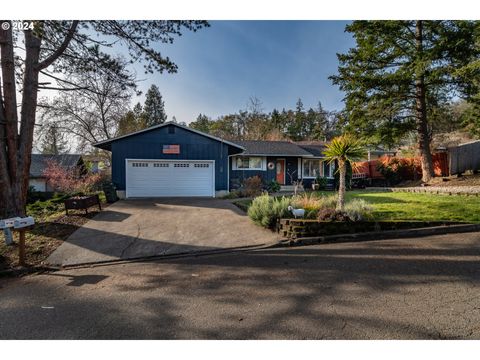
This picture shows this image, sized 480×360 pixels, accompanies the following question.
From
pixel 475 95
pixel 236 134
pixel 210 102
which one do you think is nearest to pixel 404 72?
pixel 475 95

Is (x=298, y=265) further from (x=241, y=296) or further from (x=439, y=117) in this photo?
(x=439, y=117)

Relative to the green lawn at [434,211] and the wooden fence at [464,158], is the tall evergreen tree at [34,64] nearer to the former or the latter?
the green lawn at [434,211]

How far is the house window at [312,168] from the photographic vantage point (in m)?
17.6

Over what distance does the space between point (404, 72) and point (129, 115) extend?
24937 mm

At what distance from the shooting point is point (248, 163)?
16.5 m

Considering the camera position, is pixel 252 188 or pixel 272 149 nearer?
pixel 252 188

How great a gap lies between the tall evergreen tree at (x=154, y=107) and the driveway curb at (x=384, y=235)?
46.2m

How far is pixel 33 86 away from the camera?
6.58 m

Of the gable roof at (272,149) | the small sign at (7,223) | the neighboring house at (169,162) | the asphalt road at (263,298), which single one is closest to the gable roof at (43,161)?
the neighboring house at (169,162)

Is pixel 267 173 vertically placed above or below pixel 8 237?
above

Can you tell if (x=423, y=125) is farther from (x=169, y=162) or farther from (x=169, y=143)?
(x=169, y=162)

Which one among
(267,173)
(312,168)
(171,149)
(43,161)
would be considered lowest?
(267,173)

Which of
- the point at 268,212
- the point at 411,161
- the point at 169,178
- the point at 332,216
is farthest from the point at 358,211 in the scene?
the point at 411,161

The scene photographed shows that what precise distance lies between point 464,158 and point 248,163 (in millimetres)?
12399
